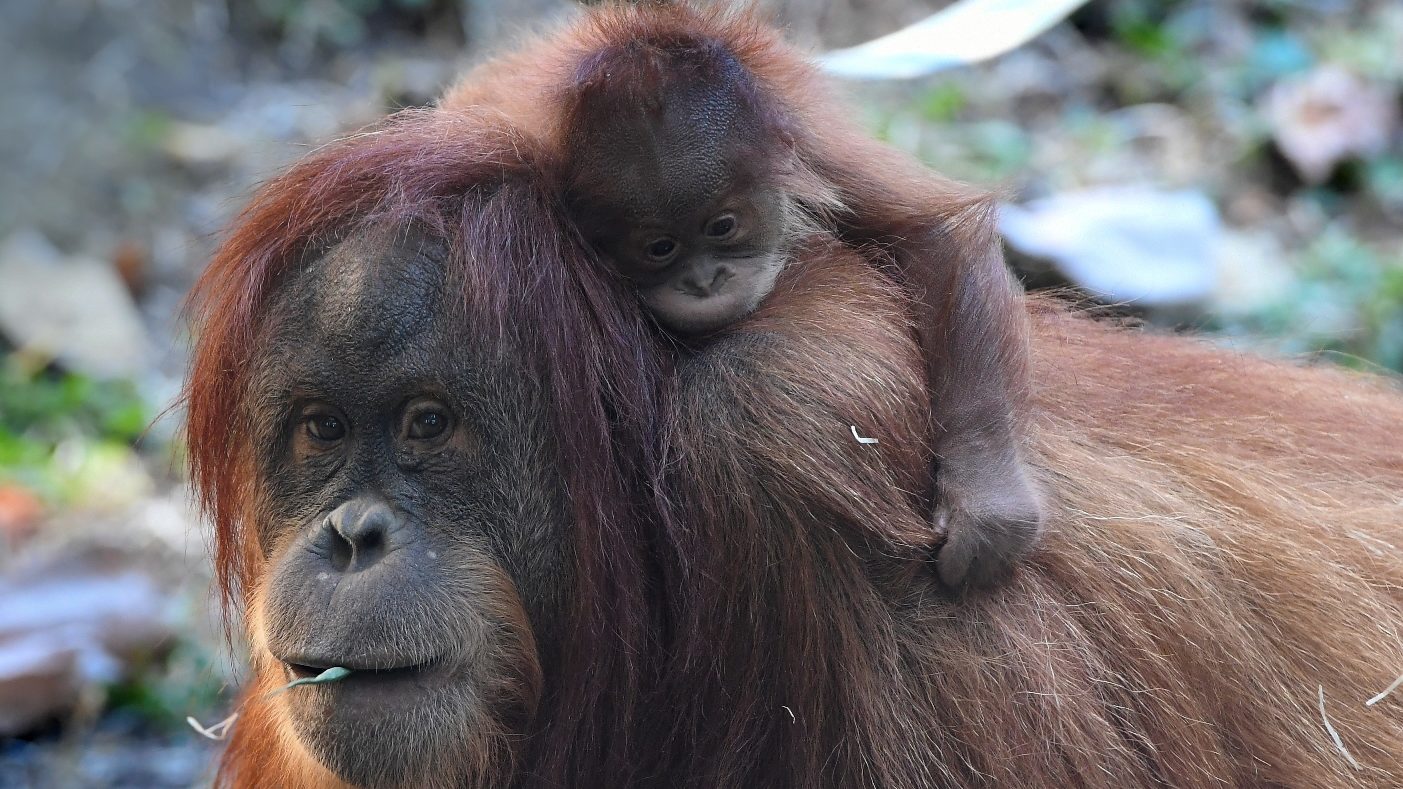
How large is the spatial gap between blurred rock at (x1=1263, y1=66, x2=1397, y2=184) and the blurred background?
0.01 meters

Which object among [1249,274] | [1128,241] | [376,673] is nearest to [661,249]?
[376,673]

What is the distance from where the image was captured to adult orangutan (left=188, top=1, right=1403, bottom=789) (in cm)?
229

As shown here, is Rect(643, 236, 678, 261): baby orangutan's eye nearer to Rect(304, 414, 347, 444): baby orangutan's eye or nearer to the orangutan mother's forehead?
the orangutan mother's forehead

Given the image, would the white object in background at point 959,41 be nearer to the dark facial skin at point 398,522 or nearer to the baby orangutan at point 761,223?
the baby orangutan at point 761,223

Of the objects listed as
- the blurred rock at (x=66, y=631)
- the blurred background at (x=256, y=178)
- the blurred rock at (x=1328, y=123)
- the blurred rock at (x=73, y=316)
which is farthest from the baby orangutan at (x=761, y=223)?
the blurred rock at (x=1328, y=123)

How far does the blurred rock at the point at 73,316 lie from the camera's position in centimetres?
653

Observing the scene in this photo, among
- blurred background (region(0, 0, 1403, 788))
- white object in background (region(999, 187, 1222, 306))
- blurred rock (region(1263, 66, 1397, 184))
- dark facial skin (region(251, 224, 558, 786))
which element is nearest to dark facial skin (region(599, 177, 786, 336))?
dark facial skin (region(251, 224, 558, 786))

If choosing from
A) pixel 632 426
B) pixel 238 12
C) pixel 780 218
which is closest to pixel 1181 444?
pixel 780 218

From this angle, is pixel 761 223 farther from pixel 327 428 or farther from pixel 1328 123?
pixel 1328 123

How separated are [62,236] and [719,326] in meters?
5.92

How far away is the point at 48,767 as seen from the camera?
4359 millimetres

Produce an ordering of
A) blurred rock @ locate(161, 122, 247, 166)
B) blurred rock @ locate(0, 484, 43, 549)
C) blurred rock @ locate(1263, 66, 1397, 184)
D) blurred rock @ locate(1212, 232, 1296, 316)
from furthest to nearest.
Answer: blurred rock @ locate(161, 122, 247, 166), blurred rock @ locate(1263, 66, 1397, 184), blurred rock @ locate(1212, 232, 1296, 316), blurred rock @ locate(0, 484, 43, 549)

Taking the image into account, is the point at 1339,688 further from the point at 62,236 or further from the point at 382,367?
the point at 62,236

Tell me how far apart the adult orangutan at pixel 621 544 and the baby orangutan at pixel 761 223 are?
7cm
